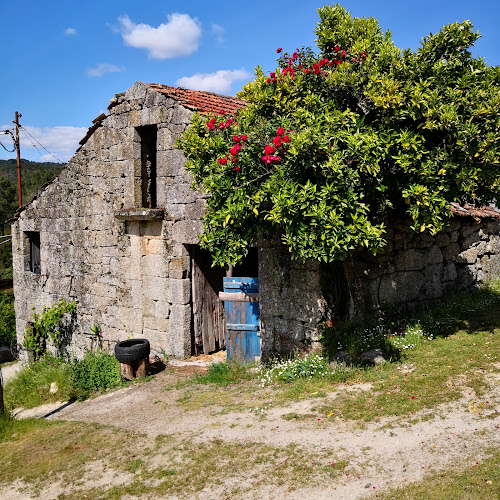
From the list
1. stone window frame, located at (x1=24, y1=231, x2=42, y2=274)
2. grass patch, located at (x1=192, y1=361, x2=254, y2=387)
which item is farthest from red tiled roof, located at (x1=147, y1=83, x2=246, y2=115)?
stone window frame, located at (x1=24, y1=231, x2=42, y2=274)

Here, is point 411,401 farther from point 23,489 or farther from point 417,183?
point 23,489

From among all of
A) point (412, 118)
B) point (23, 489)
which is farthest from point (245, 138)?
point (23, 489)

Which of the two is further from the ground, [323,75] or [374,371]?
[323,75]

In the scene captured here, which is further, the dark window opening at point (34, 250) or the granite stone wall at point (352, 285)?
the dark window opening at point (34, 250)

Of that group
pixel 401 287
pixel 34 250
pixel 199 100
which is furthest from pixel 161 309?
pixel 34 250

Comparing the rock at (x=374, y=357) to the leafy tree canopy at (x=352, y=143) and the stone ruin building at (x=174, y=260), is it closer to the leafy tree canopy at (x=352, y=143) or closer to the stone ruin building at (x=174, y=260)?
the stone ruin building at (x=174, y=260)

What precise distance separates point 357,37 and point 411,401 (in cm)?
443

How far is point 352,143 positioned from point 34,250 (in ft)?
33.4

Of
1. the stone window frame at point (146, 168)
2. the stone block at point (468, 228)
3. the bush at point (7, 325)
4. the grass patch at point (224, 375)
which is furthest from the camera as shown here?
the bush at point (7, 325)

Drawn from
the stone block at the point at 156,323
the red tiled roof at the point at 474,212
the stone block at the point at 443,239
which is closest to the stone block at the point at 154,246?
the stone block at the point at 156,323

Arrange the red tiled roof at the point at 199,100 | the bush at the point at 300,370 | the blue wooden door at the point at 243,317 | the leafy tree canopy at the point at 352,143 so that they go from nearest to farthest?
the leafy tree canopy at the point at 352,143 < the bush at the point at 300,370 < the blue wooden door at the point at 243,317 < the red tiled roof at the point at 199,100

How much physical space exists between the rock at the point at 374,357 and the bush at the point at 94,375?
4214mm

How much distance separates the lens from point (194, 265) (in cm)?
873

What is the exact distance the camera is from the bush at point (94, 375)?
8305mm
